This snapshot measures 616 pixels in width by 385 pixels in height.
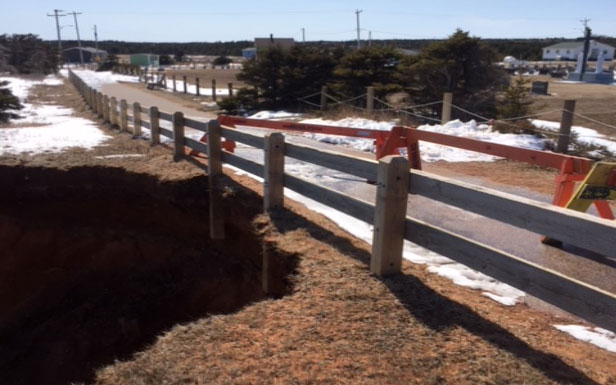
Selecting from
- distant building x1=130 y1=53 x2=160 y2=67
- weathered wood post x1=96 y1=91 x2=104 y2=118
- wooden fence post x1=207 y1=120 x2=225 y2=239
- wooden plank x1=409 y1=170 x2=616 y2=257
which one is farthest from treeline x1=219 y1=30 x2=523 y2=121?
distant building x1=130 y1=53 x2=160 y2=67

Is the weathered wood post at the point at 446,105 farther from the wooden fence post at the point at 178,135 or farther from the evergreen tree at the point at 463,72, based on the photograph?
the wooden fence post at the point at 178,135

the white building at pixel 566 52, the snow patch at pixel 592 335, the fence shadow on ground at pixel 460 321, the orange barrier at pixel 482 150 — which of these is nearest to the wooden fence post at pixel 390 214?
the fence shadow on ground at pixel 460 321

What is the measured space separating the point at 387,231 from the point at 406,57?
690 inches

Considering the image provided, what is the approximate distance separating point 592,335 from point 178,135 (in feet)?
26.5

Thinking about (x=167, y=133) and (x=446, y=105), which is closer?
(x=167, y=133)

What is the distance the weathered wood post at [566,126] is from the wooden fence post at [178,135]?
25.3 feet

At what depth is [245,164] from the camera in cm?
770

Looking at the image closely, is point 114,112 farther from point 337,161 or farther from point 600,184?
point 600,184

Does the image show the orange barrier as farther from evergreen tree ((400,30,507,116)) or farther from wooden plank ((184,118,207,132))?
evergreen tree ((400,30,507,116))

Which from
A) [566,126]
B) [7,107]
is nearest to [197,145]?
[566,126]

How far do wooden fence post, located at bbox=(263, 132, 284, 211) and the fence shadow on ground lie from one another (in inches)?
63.3

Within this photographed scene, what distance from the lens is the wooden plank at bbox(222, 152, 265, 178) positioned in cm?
726

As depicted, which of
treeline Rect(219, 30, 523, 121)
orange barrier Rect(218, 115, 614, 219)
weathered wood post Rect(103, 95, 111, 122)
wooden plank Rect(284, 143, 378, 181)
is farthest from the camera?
treeline Rect(219, 30, 523, 121)

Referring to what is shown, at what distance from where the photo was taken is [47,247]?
10422 mm
